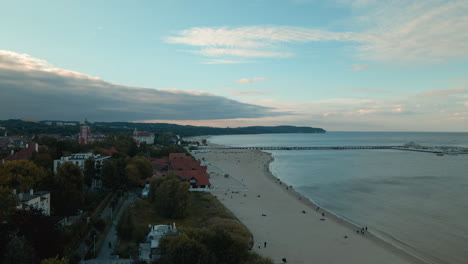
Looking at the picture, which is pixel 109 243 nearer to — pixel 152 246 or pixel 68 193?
pixel 152 246

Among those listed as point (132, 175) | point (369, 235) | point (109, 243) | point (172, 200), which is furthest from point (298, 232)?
point (132, 175)

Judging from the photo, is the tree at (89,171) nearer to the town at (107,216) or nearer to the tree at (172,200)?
the town at (107,216)

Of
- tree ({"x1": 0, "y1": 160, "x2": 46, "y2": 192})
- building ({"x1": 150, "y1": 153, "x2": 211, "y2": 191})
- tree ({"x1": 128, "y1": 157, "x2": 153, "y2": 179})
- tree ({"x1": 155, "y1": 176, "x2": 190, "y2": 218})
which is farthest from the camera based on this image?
building ({"x1": 150, "y1": 153, "x2": 211, "y2": 191})

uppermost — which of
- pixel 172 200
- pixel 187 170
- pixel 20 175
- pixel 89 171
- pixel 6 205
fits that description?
pixel 20 175

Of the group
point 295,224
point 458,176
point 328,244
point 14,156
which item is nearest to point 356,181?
point 458,176

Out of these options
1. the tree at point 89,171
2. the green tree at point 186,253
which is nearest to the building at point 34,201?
the green tree at point 186,253

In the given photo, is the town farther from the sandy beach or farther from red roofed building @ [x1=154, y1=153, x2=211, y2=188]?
the sandy beach

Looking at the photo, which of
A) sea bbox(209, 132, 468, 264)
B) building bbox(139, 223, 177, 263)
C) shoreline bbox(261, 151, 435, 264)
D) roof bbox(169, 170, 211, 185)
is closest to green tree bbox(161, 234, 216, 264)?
building bbox(139, 223, 177, 263)

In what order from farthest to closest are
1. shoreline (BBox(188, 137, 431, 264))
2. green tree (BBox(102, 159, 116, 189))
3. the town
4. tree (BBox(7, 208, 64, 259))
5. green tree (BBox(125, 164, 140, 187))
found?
green tree (BBox(125, 164, 140, 187))
green tree (BBox(102, 159, 116, 189))
shoreline (BBox(188, 137, 431, 264))
tree (BBox(7, 208, 64, 259))
the town
